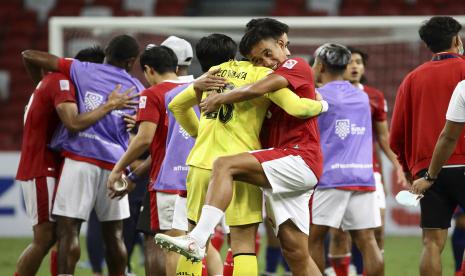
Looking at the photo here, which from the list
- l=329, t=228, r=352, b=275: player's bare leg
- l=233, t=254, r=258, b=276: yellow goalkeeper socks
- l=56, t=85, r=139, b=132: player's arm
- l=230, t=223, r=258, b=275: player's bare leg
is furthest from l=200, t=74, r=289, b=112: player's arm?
l=329, t=228, r=352, b=275: player's bare leg

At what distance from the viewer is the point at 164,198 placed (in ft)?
22.4

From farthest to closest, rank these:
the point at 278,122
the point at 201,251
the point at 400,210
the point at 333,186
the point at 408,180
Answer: the point at 400,210, the point at 333,186, the point at 408,180, the point at 278,122, the point at 201,251

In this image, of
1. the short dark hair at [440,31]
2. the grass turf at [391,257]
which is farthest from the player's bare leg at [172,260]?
the grass turf at [391,257]

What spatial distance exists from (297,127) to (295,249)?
728 millimetres

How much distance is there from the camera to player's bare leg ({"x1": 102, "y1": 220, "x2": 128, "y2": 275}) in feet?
24.3

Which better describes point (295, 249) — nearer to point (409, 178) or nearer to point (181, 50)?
point (409, 178)

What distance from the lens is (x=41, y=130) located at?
7336mm

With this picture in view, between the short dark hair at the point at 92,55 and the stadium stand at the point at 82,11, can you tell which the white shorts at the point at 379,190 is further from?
the stadium stand at the point at 82,11

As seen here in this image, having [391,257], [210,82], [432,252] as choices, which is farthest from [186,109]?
[391,257]

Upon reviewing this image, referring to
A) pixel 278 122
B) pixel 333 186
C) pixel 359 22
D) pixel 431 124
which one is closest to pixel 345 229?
pixel 333 186

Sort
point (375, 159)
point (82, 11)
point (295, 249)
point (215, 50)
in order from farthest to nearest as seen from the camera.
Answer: point (82, 11), point (375, 159), point (215, 50), point (295, 249)

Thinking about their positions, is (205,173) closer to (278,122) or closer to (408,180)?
(278,122)

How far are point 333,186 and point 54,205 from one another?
216cm

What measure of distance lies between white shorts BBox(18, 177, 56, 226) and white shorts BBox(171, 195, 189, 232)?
44.6 inches
